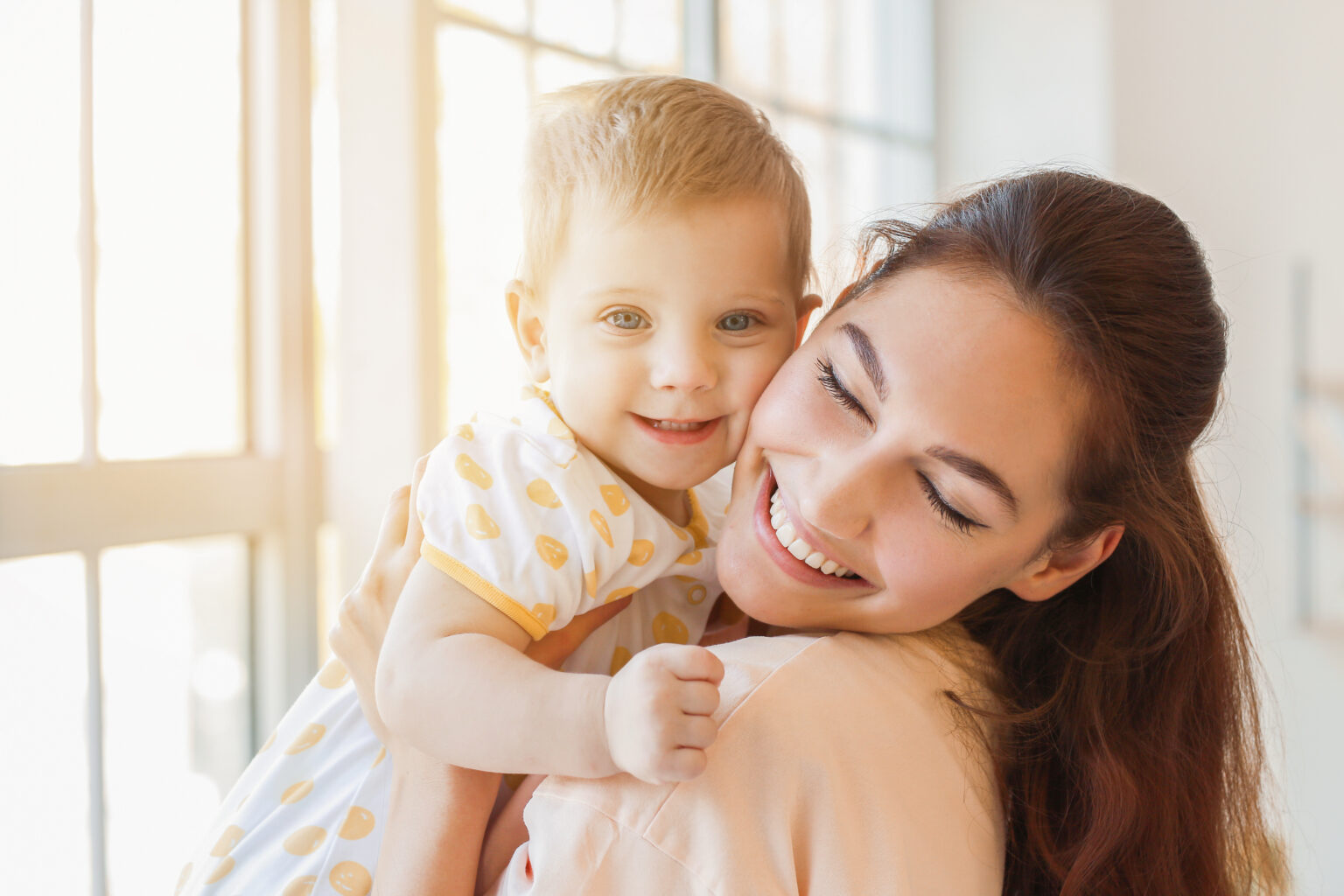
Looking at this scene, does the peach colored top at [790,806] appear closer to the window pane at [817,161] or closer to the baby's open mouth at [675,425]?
the baby's open mouth at [675,425]

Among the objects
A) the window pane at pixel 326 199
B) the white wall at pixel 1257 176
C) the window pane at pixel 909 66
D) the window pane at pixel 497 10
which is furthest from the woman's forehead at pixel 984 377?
the window pane at pixel 909 66

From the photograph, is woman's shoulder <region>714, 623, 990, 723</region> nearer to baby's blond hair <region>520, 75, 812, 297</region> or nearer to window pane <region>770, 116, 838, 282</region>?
baby's blond hair <region>520, 75, 812, 297</region>

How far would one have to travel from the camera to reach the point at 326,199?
238cm

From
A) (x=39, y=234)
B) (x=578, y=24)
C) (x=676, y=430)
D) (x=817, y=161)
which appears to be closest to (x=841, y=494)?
(x=676, y=430)

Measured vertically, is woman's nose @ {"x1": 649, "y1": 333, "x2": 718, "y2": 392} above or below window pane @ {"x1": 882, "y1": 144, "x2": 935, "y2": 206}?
below

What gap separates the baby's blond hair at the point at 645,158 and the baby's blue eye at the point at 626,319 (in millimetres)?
98

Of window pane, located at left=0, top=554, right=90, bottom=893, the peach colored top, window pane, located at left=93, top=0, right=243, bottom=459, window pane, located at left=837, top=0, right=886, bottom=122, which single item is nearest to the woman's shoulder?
the peach colored top

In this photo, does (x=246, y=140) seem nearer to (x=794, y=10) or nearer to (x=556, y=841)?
(x=556, y=841)

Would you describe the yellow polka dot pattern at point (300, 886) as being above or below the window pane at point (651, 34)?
below

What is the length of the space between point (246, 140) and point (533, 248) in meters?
1.44

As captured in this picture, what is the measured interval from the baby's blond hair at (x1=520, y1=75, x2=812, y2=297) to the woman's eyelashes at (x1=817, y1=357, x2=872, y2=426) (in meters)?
0.15

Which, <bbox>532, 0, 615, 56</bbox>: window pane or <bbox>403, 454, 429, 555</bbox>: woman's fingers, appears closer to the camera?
<bbox>403, 454, 429, 555</bbox>: woman's fingers

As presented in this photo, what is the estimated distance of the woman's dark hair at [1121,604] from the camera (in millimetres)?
978

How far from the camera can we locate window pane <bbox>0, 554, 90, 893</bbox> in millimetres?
1789
